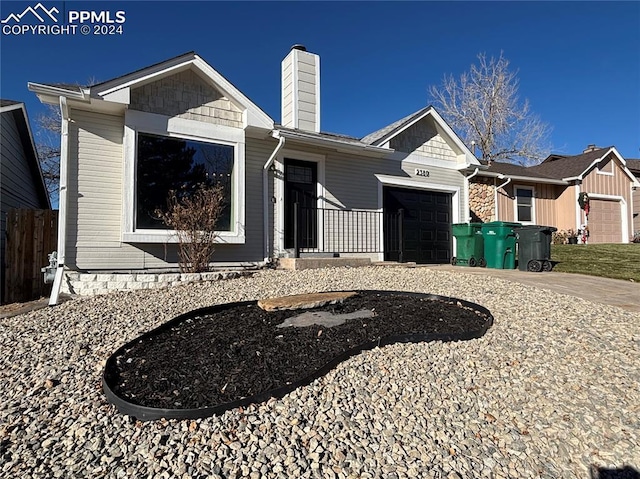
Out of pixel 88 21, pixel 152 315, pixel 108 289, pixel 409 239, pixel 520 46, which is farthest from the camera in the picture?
pixel 520 46

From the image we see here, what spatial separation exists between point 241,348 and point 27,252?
6130 millimetres

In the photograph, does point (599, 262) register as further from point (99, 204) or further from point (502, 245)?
point (99, 204)

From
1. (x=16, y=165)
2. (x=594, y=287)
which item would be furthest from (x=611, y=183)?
(x=16, y=165)

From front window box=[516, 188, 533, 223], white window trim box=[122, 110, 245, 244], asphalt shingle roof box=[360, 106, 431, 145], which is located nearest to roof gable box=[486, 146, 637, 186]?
front window box=[516, 188, 533, 223]

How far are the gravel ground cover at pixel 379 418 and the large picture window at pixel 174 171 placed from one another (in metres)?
3.13

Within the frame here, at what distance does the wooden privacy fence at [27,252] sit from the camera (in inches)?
261

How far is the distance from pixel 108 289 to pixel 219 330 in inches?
125

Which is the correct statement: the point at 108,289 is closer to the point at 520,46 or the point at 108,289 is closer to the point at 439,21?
the point at 439,21

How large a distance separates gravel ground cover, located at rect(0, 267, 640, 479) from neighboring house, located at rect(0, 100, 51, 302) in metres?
5.85

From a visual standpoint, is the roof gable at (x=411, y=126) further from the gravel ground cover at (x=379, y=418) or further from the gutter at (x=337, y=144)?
the gravel ground cover at (x=379, y=418)

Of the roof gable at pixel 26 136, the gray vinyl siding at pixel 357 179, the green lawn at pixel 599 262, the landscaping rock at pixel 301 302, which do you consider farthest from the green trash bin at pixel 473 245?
the roof gable at pixel 26 136

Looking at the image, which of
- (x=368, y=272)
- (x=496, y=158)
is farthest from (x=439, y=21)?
(x=496, y=158)

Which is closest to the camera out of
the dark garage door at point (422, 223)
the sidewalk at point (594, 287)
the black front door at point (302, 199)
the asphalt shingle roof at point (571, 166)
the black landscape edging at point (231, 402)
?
the black landscape edging at point (231, 402)

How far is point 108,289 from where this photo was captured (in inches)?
217
